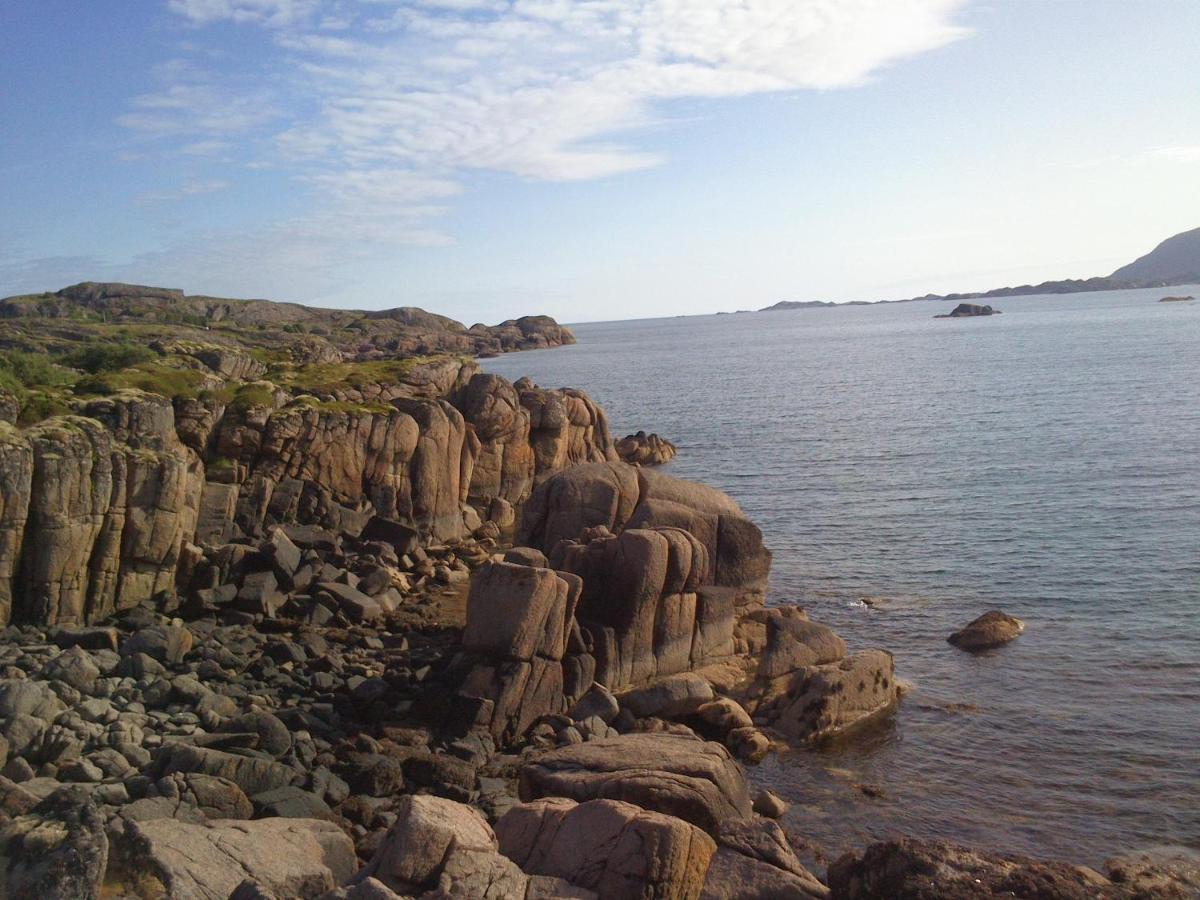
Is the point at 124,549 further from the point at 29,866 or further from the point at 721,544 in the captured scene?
the point at 29,866

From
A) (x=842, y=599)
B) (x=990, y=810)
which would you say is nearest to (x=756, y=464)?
(x=842, y=599)

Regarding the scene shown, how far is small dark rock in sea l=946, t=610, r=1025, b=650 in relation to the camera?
101ft

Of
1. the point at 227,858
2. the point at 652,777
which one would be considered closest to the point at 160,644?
the point at 227,858

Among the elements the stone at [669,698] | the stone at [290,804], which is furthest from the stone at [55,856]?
the stone at [669,698]

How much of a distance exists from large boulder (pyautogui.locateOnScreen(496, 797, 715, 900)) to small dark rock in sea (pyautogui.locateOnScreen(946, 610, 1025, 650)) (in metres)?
17.8

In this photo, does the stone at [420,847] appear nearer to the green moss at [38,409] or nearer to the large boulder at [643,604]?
the large boulder at [643,604]

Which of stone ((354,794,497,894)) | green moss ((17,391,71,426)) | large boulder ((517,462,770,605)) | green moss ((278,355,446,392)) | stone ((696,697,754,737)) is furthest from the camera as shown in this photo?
green moss ((278,355,446,392))

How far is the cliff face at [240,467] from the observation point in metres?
29.2

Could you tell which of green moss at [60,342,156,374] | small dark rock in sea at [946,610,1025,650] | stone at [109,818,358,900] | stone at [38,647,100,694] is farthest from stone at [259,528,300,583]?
green moss at [60,342,156,374]

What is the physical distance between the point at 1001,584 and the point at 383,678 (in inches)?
871

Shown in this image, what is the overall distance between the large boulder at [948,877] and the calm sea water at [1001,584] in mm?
5274

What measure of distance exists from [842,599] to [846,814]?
15267 mm

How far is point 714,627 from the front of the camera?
1192 inches

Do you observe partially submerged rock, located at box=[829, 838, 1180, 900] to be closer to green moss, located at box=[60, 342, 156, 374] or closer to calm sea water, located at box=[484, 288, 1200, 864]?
calm sea water, located at box=[484, 288, 1200, 864]
